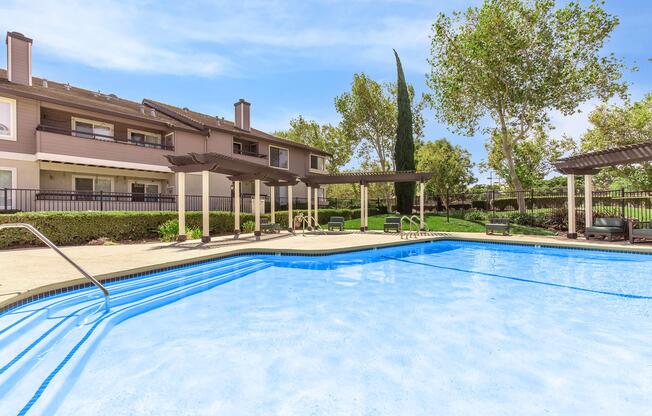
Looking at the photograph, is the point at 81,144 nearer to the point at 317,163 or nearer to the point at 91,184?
the point at 91,184

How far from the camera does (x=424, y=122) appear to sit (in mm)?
35188

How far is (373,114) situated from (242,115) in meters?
13.4

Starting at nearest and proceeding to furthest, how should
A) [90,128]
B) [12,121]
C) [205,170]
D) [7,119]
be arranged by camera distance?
[205,170] < [7,119] < [12,121] < [90,128]

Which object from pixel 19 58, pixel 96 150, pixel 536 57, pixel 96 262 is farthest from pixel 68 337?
pixel 536 57

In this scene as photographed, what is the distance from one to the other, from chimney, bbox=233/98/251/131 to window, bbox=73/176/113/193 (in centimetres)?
1120

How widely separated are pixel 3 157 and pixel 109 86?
1121 cm

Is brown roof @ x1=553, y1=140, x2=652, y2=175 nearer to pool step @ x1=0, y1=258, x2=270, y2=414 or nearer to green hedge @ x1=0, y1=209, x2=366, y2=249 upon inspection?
pool step @ x1=0, y1=258, x2=270, y2=414

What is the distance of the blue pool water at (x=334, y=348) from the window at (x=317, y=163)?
25208 millimetres

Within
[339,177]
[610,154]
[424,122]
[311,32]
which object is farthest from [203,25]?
[424,122]

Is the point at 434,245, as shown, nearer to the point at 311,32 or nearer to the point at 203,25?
the point at 311,32

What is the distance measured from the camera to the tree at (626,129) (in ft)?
81.6

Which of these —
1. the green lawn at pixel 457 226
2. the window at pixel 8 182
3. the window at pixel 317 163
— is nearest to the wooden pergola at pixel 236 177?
the green lawn at pixel 457 226

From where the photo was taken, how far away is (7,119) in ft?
48.7

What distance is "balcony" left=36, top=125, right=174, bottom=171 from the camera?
15.3 metres
